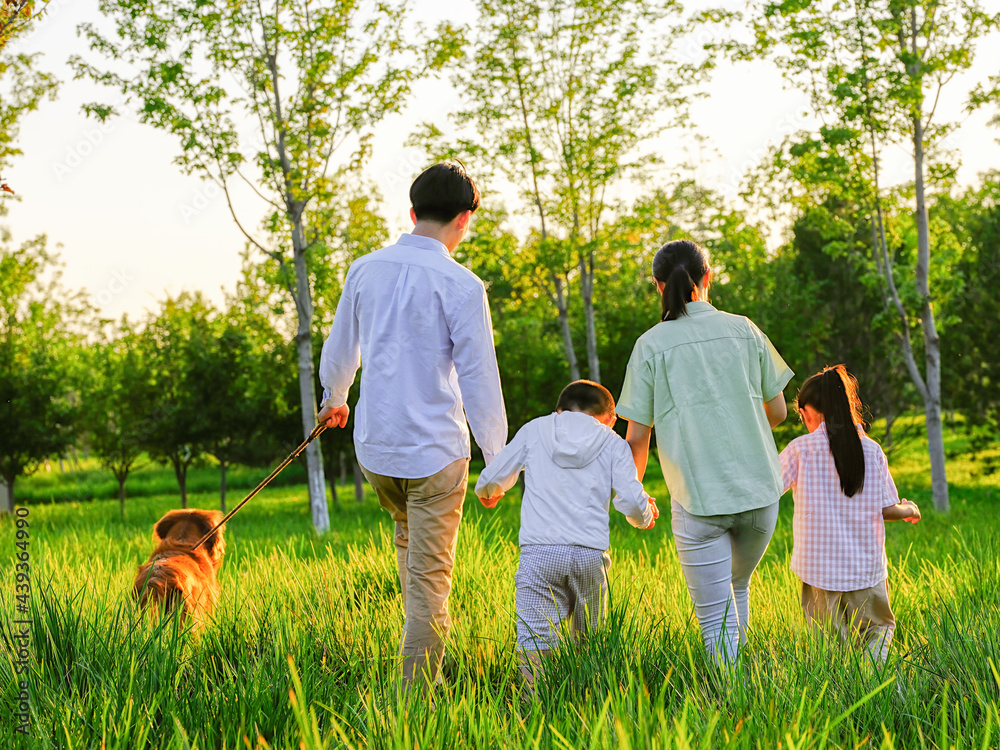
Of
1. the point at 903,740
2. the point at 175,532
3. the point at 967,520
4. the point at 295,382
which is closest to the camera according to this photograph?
the point at 903,740

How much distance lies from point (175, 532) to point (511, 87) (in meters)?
11.0

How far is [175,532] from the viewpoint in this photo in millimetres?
4637

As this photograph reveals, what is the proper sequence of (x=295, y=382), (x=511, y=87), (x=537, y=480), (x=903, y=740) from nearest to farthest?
(x=903, y=740) → (x=537, y=480) → (x=511, y=87) → (x=295, y=382)

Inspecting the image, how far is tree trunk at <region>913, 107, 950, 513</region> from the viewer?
11.0 m

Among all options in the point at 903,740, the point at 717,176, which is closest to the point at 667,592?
the point at 903,740

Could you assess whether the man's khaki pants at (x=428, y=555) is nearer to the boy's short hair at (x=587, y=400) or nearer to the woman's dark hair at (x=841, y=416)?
the boy's short hair at (x=587, y=400)

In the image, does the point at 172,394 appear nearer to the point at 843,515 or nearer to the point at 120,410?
the point at 120,410

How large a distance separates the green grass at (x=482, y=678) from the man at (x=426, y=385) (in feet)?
1.27

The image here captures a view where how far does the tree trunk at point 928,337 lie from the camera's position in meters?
11.0

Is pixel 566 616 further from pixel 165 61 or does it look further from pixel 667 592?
pixel 165 61

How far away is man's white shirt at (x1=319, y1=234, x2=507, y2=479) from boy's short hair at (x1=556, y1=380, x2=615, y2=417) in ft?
1.45

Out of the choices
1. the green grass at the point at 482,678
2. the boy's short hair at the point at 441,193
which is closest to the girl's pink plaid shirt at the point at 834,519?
the green grass at the point at 482,678

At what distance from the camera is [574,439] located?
350 cm

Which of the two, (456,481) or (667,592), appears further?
(667,592)
